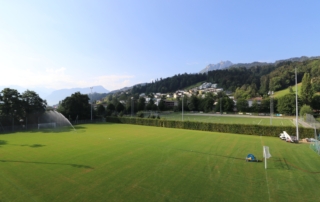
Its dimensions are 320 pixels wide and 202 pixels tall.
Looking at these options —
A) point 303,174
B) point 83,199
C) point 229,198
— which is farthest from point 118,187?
point 303,174

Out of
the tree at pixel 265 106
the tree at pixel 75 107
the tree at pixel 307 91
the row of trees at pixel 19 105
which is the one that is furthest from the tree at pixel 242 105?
the row of trees at pixel 19 105

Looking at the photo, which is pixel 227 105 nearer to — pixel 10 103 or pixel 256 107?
pixel 256 107

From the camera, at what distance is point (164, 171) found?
12.7 meters

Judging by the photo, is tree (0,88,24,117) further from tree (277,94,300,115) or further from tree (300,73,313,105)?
tree (300,73,313,105)

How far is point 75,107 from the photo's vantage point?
5388 cm

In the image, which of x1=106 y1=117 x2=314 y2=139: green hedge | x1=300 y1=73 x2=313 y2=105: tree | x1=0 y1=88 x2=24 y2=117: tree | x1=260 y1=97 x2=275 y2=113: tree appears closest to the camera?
x1=106 y1=117 x2=314 y2=139: green hedge

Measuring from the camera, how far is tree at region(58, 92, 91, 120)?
5219cm

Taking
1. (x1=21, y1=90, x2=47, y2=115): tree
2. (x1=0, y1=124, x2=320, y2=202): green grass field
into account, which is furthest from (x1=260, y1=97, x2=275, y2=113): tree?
(x1=21, y1=90, x2=47, y2=115): tree

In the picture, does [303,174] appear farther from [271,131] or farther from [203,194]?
[271,131]

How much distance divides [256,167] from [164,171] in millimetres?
7072

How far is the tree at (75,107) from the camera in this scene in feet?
171

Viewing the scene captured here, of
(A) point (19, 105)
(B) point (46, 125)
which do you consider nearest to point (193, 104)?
(B) point (46, 125)

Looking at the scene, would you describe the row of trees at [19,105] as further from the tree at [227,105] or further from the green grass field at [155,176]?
the tree at [227,105]

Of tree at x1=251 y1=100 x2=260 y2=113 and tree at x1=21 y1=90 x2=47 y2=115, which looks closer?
tree at x1=21 y1=90 x2=47 y2=115
